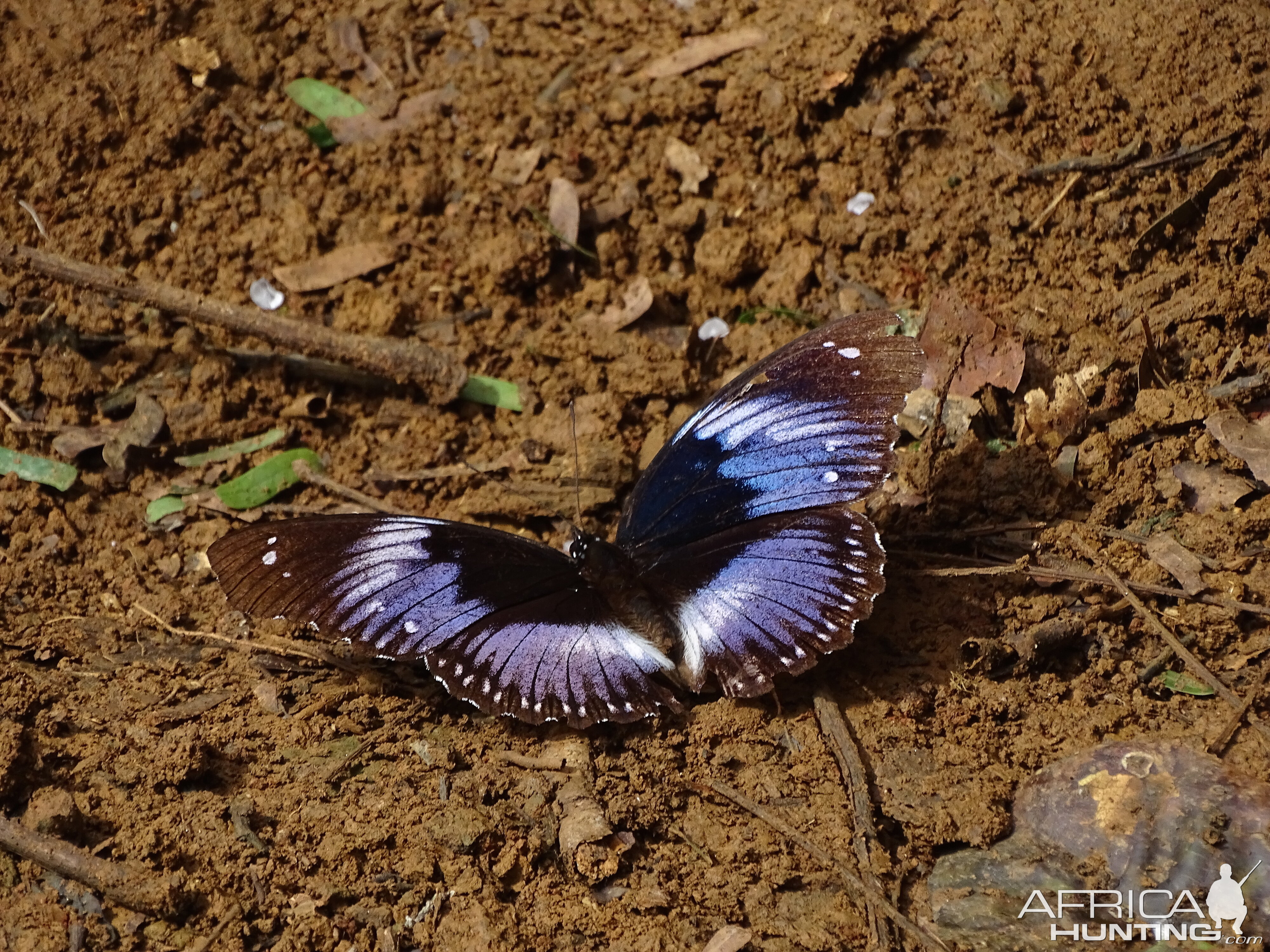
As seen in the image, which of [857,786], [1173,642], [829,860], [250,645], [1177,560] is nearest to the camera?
[829,860]

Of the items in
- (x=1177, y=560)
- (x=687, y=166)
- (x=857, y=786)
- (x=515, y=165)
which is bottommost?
(x=857, y=786)

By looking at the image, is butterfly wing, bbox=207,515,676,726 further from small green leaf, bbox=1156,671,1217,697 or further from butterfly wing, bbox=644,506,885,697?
small green leaf, bbox=1156,671,1217,697

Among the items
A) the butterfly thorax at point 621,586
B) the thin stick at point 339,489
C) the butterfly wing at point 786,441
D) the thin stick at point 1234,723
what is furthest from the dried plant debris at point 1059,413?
the thin stick at point 339,489

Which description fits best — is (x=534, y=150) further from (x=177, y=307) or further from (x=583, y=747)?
(x=583, y=747)

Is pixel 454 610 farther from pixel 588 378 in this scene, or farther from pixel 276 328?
pixel 276 328

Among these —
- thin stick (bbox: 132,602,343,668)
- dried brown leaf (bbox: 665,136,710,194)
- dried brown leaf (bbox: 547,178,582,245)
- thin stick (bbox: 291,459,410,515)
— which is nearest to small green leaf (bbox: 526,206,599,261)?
dried brown leaf (bbox: 547,178,582,245)

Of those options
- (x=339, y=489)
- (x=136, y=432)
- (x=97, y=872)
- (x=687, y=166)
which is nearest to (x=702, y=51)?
(x=687, y=166)
